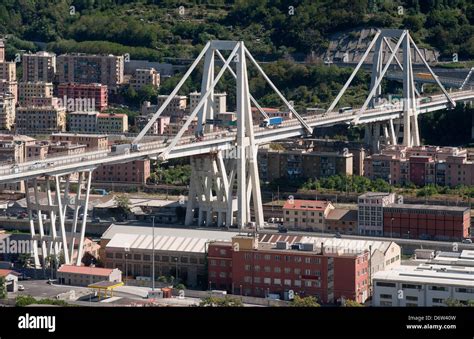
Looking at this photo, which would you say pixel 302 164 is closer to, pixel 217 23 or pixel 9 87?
pixel 9 87

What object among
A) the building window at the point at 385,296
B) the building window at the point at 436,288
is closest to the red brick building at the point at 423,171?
the building window at the point at 385,296

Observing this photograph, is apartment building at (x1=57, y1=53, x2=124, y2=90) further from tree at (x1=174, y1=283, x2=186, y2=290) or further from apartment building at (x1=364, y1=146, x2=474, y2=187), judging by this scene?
tree at (x1=174, y1=283, x2=186, y2=290)

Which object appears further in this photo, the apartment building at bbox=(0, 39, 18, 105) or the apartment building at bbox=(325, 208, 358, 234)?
the apartment building at bbox=(0, 39, 18, 105)

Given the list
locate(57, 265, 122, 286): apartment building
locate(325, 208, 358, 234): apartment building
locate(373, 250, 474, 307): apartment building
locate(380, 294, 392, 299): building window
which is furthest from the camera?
locate(325, 208, 358, 234): apartment building

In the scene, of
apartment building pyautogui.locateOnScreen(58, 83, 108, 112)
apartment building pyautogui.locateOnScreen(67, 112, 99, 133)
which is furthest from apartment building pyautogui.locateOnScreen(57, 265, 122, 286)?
apartment building pyautogui.locateOnScreen(58, 83, 108, 112)
